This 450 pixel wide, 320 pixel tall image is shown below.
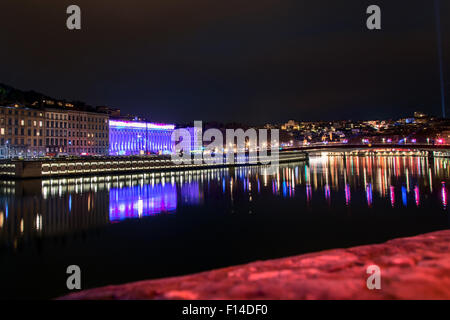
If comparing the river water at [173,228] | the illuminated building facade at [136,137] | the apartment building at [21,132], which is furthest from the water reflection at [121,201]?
the illuminated building facade at [136,137]

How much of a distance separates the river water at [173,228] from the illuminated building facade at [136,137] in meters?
64.3

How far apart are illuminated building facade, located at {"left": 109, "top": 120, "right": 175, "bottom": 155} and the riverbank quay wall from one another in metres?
26.4

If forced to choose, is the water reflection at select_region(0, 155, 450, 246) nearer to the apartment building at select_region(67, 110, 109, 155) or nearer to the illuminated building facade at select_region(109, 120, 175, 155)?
the apartment building at select_region(67, 110, 109, 155)

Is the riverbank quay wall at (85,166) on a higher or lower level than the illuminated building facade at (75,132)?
lower

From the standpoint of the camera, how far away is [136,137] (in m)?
113

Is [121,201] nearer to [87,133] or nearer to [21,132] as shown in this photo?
[21,132]

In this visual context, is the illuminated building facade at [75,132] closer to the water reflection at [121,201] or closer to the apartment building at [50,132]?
the apartment building at [50,132]

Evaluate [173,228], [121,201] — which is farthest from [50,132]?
[173,228]

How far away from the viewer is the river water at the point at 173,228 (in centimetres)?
1082

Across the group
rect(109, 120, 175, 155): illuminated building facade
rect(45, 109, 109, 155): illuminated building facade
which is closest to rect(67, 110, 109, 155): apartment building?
rect(45, 109, 109, 155): illuminated building facade

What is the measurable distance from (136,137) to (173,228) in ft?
333

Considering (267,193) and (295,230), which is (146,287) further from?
(267,193)
